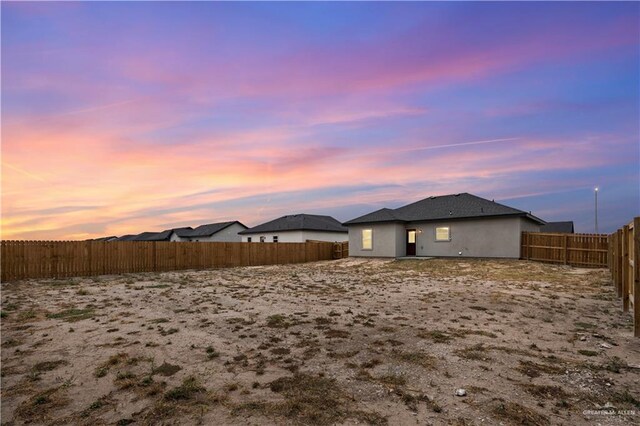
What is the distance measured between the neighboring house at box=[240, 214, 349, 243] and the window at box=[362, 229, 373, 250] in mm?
10054

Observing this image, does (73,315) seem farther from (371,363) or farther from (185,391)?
(371,363)

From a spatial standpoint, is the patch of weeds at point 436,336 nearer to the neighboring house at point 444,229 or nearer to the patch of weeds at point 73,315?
the patch of weeds at point 73,315

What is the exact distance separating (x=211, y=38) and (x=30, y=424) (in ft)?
41.0

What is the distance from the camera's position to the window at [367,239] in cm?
2716

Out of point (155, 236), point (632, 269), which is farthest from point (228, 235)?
point (632, 269)

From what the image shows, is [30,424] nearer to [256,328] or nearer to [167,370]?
[167,370]

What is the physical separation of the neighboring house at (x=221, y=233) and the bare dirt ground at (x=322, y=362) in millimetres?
37505

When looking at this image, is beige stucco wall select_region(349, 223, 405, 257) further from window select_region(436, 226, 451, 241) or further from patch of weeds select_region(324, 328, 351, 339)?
patch of weeds select_region(324, 328, 351, 339)

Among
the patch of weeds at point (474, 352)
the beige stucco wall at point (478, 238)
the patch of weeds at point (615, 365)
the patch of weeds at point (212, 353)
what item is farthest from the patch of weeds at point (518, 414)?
the beige stucco wall at point (478, 238)

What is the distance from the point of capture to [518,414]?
120 inches

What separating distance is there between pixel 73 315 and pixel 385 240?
71.0ft

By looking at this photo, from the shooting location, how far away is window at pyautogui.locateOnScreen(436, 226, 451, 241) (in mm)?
24234

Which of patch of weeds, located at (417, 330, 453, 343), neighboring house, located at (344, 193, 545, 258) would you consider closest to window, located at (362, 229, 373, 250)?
neighboring house, located at (344, 193, 545, 258)

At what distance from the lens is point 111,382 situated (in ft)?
12.7
